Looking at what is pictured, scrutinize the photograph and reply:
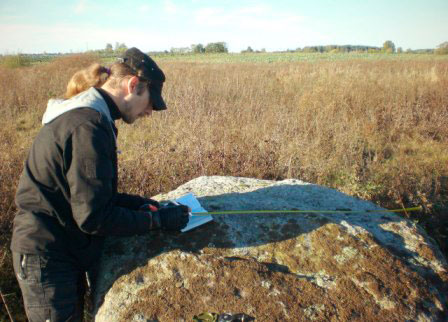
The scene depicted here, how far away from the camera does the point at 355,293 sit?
165cm

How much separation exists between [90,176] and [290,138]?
4.43 m

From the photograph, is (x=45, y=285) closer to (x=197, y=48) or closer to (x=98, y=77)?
(x=98, y=77)

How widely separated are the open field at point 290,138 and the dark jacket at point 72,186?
4.17 feet

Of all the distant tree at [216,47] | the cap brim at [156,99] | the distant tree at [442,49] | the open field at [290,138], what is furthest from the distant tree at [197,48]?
the cap brim at [156,99]

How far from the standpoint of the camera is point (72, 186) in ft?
5.02

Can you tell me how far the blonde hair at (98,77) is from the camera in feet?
6.01

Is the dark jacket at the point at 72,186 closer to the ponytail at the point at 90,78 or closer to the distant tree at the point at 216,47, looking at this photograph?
the ponytail at the point at 90,78

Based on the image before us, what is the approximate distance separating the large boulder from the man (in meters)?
0.22

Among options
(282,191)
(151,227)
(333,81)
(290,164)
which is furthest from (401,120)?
(151,227)

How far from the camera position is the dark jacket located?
4.99 ft

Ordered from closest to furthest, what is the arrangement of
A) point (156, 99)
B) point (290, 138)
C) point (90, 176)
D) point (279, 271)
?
1. point (90, 176)
2. point (279, 271)
3. point (156, 99)
4. point (290, 138)

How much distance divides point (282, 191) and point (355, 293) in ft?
3.80

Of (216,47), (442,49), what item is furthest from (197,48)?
(442,49)

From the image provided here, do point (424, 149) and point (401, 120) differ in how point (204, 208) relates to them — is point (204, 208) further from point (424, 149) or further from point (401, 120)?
point (401, 120)
